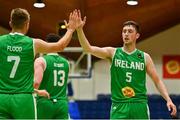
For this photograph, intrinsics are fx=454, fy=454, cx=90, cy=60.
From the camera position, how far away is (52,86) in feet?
19.4

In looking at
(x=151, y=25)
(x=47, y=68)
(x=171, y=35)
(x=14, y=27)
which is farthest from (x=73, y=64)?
(x=14, y=27)

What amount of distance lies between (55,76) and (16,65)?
1.69 metres

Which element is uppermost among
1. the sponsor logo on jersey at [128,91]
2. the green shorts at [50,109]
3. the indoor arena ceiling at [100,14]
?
the indoor arena ceiling at [100,14]

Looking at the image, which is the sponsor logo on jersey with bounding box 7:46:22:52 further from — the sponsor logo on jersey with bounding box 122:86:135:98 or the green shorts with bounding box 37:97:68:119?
the green shorts with bounding box 37:97:68:119

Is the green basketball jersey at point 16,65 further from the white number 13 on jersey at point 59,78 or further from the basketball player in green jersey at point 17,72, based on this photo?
the white number 13 on jersey at point 59,78

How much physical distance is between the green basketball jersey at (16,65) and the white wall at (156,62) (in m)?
12.9

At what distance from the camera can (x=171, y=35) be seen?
56.3ft

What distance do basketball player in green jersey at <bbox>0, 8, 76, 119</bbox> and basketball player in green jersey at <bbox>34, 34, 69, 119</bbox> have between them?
4.77ft

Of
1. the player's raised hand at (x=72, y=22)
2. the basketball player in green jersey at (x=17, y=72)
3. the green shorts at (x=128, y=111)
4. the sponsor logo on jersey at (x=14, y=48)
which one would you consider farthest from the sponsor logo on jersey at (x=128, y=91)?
the sponsor logo on jersey at (x=14, y=48)

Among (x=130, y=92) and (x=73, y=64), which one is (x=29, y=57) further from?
(x=73, y=64)

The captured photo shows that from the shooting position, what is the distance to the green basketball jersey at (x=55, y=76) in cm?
590

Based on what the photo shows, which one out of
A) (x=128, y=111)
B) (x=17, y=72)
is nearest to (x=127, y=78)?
(x=128, y=111)

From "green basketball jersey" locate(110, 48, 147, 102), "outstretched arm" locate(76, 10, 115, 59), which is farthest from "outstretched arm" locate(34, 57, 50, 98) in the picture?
"green basketball jersey" locate(110, 48, 147, 102)

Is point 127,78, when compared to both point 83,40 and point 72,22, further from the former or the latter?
point 72,22
